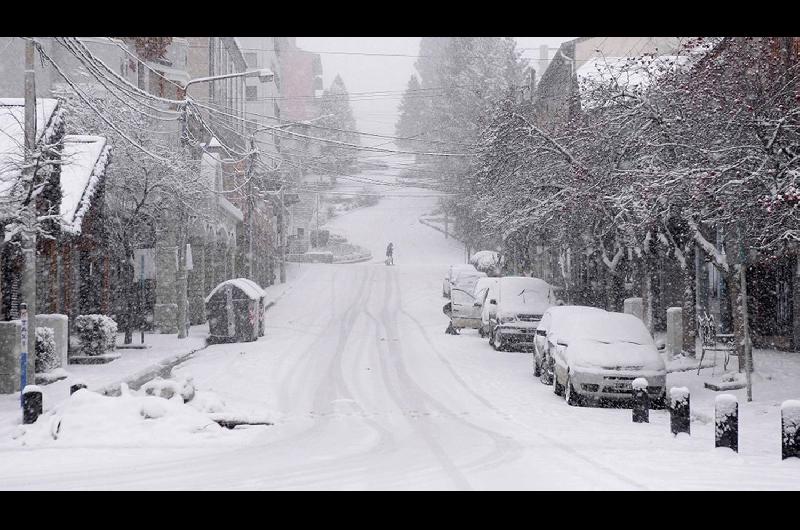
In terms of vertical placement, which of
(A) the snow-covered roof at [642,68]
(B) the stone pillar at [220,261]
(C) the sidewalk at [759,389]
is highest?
(A) the snow-covered roof at [642,68]

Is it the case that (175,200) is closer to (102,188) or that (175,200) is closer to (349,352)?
(102,188)

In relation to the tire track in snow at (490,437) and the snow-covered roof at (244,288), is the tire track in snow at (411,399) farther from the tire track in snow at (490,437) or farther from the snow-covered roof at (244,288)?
the snow-covered roof at (244,288)

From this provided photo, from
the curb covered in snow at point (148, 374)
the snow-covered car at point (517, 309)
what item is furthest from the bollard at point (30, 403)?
the snow-covered car at point (517, 309)

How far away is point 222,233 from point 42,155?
2613cm

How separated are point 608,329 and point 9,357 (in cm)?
1089

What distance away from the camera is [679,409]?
471 inches

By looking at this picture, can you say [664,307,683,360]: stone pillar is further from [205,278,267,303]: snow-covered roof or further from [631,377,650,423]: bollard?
[205,278,267,303]: snow-covered roof

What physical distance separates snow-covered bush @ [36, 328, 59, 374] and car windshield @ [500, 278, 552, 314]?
11.8 meters

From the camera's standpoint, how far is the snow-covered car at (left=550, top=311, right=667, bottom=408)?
586 inches

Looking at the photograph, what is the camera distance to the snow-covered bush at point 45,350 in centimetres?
1800

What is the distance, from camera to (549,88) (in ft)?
157

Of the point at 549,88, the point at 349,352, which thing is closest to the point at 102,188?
the point at 349,352

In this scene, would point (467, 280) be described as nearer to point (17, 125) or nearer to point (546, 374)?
point (546, 374)

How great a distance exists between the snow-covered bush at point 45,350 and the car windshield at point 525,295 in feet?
38.9
